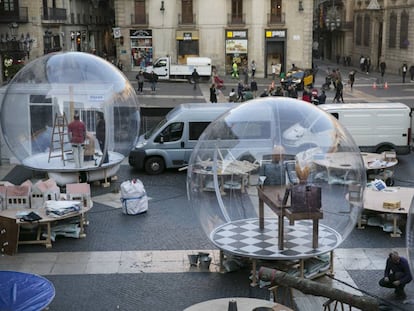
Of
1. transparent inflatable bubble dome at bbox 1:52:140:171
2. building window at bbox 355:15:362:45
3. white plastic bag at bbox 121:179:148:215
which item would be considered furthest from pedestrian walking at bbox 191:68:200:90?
building window at bbox 355:15:362:45

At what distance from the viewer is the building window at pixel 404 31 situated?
4671cm

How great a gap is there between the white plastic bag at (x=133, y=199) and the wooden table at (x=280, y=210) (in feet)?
12.6

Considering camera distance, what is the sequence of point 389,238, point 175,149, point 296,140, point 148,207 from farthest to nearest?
point 175,149 → point 148,207 → point 389,238 → point 296,140

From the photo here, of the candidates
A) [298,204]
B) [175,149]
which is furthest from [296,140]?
[175,149]

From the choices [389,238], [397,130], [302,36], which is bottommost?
[389,238]

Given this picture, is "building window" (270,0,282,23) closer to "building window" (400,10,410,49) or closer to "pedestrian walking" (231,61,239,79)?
"pedestrian walking" (231,61,239,79)

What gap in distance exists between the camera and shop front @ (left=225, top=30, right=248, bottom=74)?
45.6m

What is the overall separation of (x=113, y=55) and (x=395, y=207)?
5164cm

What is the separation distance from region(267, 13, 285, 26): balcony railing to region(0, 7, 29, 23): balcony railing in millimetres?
16239

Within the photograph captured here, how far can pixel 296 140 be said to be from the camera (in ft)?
38.7

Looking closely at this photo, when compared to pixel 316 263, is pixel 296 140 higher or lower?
higher

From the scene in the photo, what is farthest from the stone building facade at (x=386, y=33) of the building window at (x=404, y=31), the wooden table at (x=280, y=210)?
the wooden table at (x=280, y=210)

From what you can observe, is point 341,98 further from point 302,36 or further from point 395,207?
point 395,207

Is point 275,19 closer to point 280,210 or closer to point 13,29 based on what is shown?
point 13,29
